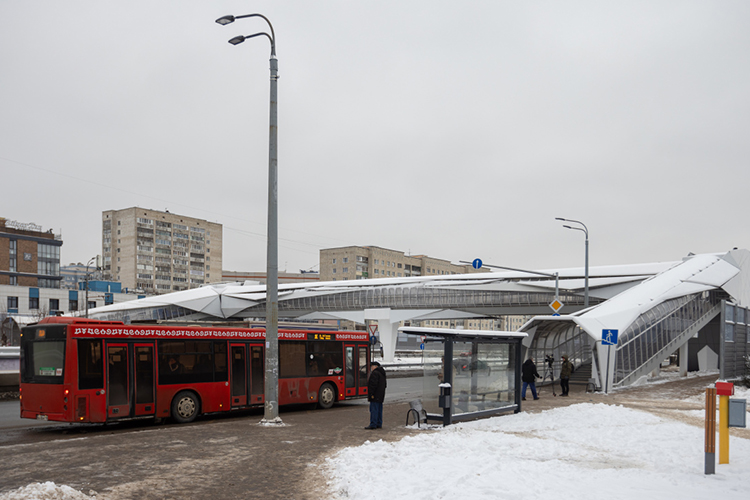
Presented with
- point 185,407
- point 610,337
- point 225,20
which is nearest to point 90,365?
point 185,407

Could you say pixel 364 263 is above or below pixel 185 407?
above

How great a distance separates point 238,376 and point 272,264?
4264 millimetres

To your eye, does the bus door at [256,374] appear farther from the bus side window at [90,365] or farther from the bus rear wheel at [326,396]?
the bus side window at [90,365]

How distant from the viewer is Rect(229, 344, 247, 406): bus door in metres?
17.5

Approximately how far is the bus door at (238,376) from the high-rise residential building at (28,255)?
75499 mm

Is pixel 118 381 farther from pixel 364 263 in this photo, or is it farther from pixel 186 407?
pixel 364 263

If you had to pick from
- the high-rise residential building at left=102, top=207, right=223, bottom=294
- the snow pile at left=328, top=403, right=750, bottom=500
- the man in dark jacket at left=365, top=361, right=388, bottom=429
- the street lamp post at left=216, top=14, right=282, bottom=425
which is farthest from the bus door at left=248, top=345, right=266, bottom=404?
the high-rise residential building at left=102, top=207, right=223, bottom=294

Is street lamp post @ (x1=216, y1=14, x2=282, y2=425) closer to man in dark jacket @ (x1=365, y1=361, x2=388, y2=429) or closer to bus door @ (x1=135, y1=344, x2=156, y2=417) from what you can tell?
man in dark jacket @ (x1=365, y1=361, x2=388, y2=429)

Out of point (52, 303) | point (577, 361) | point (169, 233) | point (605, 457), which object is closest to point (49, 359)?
point (605, 457)

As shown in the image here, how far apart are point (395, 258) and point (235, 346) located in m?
129

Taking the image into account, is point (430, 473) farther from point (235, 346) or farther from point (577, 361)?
point (577, 361)

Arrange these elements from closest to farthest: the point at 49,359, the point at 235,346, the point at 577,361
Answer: the point at 49,359 < the point at 235,346 < the point at 577,361

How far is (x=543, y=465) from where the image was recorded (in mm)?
9312

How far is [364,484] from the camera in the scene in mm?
8086
